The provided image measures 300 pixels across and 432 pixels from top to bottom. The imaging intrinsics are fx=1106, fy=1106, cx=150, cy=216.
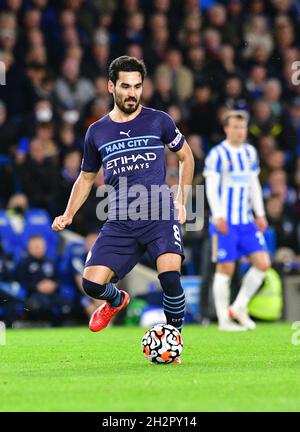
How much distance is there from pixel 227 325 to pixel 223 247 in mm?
945

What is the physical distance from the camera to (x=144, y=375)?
754 cm

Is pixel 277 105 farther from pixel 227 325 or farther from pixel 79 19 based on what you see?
pixel 227 325

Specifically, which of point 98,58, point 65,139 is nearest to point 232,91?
point 98,58

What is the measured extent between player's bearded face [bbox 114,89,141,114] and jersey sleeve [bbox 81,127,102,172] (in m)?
0.36

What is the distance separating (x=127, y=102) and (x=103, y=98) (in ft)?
27.9

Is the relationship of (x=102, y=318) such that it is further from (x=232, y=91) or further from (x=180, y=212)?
(x=232, y=91)

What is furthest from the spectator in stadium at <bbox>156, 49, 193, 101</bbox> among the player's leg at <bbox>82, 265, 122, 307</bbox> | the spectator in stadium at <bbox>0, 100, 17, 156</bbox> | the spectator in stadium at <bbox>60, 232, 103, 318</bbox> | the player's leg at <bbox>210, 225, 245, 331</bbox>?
the player's leg at <bbox>82, 265, 122, 307</bbox>

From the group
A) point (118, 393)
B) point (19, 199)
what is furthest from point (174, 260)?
point (19, 199)

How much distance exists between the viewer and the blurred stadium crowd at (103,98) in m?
15.3

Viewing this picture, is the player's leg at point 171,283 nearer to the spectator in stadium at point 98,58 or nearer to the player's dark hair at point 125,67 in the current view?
the player's dark hair at point 125,67

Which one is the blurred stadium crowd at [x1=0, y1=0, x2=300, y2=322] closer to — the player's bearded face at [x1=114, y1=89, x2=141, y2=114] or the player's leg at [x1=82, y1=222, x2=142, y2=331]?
the player's leg at [x1=82, y1=222, x2=142, y2=331]

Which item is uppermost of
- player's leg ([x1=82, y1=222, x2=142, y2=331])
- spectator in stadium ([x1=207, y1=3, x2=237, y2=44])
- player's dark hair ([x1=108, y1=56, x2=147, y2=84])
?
spectator in stadium ([x1=207, y1=3, x2=237, y2=44])

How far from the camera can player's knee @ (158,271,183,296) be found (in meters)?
8.45
